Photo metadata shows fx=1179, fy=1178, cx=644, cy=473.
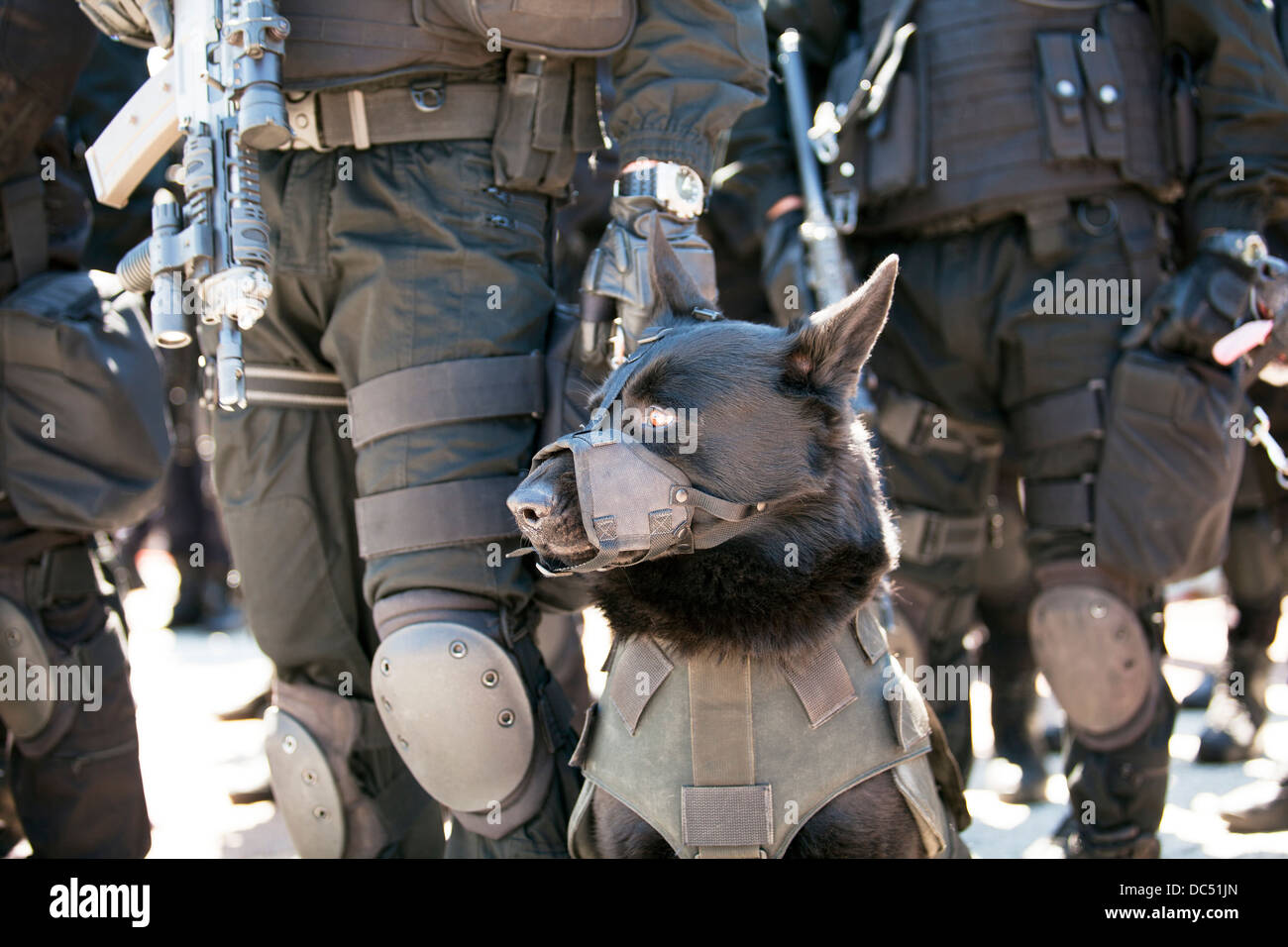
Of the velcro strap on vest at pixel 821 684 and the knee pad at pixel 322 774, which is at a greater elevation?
the velcro strap on vest at pixel 821 684

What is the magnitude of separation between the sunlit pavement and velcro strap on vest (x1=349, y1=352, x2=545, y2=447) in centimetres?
141

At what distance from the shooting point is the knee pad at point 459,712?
251 centimetres

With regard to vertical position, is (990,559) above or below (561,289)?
below

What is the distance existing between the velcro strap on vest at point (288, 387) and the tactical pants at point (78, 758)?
97 cm

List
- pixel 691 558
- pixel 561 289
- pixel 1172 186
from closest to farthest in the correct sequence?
1. pixel 691 558
2. pixel 1172 186
3. pixel 561 289

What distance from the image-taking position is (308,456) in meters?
2.90

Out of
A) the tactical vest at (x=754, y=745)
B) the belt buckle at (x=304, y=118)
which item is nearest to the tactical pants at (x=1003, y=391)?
the tactical vest at (x=754, y=745)

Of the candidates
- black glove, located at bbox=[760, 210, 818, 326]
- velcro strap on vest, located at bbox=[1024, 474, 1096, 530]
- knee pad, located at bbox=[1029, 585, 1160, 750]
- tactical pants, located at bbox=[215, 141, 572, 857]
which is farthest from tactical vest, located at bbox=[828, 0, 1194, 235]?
tactical pants, located at bbox=[215, 141, 572, 857]

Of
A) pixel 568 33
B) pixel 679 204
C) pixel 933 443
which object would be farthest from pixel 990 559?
pixel 568 33

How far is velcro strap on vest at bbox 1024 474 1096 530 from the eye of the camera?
139 inches

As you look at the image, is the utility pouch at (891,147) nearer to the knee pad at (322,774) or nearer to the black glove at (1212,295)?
the black glove at (1212,295)

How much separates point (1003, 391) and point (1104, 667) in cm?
94
